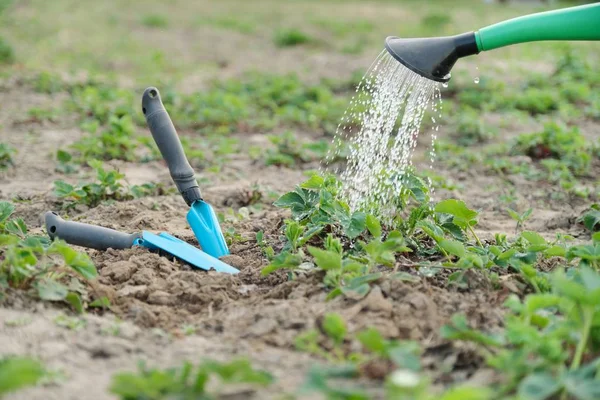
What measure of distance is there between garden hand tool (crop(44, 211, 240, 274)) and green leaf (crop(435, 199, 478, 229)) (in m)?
0.76

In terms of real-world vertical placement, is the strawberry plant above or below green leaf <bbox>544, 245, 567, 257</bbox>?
below

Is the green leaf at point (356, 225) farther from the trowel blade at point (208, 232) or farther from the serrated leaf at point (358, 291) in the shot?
the trowel blade at point (208, 232)

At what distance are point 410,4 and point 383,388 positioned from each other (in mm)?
10555

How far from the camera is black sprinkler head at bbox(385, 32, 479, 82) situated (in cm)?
295

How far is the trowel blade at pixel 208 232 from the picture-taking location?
10.2 ft

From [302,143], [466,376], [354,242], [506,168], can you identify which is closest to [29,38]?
[302,143]

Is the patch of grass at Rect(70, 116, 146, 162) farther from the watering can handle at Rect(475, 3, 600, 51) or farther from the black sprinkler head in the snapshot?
the watering can handle at Rect(475, 3, 600, 51)

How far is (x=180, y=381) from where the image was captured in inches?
76.1

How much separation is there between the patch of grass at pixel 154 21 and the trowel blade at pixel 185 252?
6.90 m

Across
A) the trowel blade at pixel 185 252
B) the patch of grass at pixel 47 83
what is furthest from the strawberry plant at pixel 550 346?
the patch of grass at pixel 47 83

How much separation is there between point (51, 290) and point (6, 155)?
207 cm

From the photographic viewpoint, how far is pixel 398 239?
2629mm

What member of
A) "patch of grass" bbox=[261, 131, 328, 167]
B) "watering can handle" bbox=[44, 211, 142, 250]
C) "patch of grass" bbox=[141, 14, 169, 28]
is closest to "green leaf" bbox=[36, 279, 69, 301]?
"watering can handle" bbox=[44, 211, 142, 250]

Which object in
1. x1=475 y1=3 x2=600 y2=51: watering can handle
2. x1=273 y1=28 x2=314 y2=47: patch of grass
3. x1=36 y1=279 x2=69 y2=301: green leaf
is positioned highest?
x1=273 y1=28 x2=314 y2=47: patch of grass
